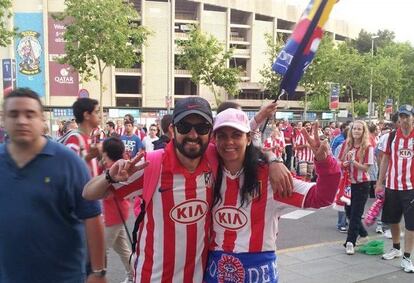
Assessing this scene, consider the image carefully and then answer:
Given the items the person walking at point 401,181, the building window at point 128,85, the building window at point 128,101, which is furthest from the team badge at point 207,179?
the building window at point 128,85

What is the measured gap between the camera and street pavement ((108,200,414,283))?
5688mm

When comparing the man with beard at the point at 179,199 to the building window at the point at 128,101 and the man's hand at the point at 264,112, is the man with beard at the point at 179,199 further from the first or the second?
the building window at the point at 128,101

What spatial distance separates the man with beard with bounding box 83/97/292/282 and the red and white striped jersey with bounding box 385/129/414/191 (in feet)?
13.8

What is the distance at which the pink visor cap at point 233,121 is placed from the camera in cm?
265

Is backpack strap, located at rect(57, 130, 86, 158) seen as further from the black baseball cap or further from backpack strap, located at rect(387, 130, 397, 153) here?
backpack strap, located at rect(387, 130, 397, 153)

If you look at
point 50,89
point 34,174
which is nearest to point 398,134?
point 34,174

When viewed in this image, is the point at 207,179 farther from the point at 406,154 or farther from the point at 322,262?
the point at 406,154

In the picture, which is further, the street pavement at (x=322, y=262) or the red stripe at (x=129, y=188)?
the street pavement at (x=322, y=262)

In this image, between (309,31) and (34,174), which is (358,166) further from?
(34,174)

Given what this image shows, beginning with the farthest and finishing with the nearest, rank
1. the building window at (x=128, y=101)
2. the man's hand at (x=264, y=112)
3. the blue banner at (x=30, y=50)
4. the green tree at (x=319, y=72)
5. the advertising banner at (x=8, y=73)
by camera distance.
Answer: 1. the building window at (x=128, y=101)
2. the blue banner at (x=30, y=50)
3. the green tree at (x=319, y=72)
4. the advertising banner at (x=8, y=73)
5. the man's hand at (x=264, y=112)

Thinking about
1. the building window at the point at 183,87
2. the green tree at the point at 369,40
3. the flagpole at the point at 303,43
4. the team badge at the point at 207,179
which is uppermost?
the green tree at the point at 369,40

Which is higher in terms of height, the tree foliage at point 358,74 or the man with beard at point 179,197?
the tree foliage at point 358,74

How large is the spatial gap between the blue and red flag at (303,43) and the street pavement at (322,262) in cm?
185

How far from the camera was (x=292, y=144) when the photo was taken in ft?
57.6
